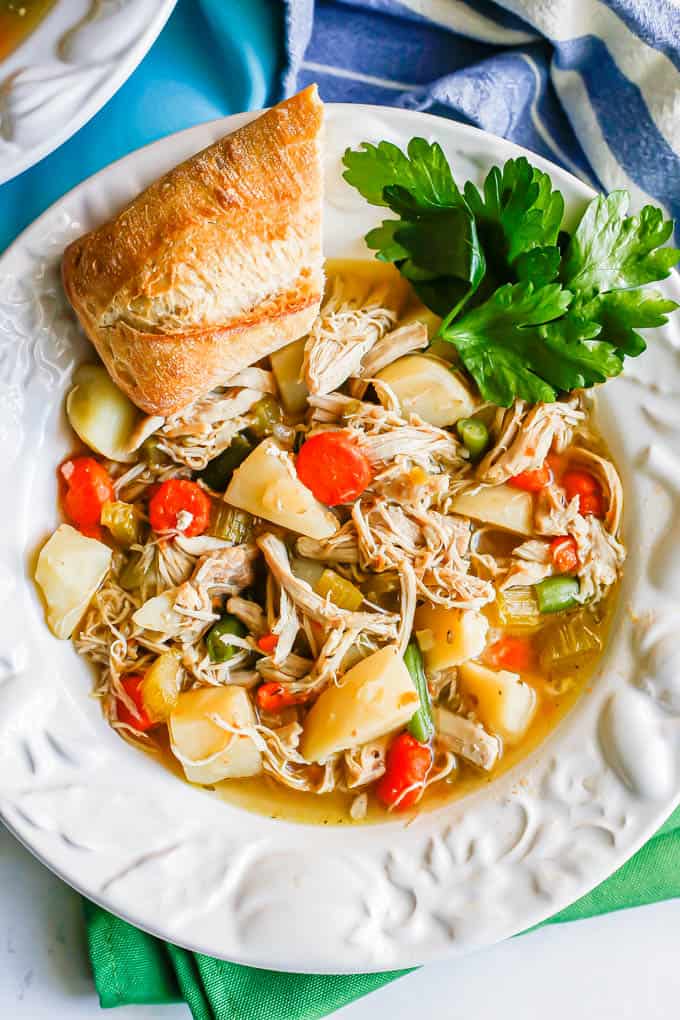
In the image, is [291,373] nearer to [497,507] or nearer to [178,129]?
[497,507]

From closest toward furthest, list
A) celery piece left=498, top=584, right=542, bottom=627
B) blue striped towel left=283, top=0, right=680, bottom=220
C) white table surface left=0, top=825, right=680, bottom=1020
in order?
celery piece left=498, top=584, right=542, bottom=627 → white table surface left=0, top=825, right=680, bottom=1020 → blue striped towel left=283, top=0, right=680, bottom=220

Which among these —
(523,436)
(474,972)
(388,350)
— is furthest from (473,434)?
(474,972)

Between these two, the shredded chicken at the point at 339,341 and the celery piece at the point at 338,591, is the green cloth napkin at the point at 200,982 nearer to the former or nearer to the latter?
the celery piece at the point at 338,591

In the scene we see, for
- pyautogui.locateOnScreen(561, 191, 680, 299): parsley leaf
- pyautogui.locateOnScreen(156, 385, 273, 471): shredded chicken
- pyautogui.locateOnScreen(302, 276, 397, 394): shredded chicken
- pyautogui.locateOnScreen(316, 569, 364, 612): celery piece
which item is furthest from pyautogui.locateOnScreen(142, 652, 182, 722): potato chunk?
pyautogui.locateOnScreen(561, 191, 680, 299): parsley leaf

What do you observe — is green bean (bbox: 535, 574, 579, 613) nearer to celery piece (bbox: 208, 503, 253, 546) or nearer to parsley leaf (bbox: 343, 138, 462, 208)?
celery piece (bbox: 208, 503, 253, 546)

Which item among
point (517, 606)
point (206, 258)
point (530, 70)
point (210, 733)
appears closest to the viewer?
point (206, 258)

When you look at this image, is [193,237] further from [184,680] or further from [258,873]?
[258,873]
